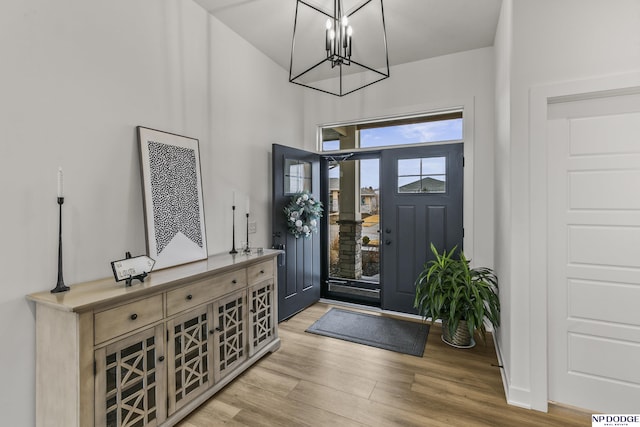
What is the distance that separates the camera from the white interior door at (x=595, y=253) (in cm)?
198

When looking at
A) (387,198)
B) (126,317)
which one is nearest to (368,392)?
(126,317)

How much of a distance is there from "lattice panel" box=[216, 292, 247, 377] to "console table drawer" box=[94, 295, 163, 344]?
1.77 ft

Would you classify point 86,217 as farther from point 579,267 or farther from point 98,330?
point 579,267

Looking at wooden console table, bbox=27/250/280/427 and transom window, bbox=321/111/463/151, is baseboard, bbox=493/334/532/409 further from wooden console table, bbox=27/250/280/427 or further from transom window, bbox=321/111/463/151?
transom window, bbox=321/111/463/151

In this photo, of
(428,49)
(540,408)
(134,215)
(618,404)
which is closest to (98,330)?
(134,215)

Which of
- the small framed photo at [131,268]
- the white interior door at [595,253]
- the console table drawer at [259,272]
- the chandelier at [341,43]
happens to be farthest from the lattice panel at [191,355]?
the white interior door at [595,253]

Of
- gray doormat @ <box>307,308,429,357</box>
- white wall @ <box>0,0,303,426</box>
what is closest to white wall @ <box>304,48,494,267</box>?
gray doormat @ <box>307,308,429,357</box>

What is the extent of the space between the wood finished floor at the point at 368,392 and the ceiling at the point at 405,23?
318cm

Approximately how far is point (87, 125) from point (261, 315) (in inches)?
77.5

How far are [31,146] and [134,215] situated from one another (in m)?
0.70

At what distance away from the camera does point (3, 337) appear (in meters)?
1.56

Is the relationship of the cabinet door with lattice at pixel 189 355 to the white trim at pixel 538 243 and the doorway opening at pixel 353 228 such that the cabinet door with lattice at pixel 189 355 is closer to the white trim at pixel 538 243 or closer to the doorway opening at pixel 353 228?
the white trim at pixel 538 243

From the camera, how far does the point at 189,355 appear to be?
208cm

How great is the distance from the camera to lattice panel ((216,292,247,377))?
234 centimetres
